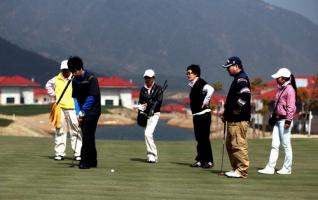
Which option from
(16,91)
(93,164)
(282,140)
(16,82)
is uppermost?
(16,82)

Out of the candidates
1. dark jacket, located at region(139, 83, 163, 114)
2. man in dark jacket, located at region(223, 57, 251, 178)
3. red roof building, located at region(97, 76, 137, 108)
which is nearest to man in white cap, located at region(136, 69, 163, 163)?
dark jacket, located at region(139, 83, 163, 114)

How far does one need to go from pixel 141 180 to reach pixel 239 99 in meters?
2.32

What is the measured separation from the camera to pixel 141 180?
36.0 feet

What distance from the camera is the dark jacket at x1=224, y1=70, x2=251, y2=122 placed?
10.9 m

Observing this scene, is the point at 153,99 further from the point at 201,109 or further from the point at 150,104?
the point at 201,109

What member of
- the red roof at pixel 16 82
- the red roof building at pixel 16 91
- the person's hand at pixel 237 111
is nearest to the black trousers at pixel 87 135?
the person's hand at pixel 237 111

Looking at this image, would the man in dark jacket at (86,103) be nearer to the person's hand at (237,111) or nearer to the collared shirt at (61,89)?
the collared shirt at (61,89)

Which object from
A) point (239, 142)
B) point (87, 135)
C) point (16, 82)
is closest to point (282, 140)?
point (239, 142)

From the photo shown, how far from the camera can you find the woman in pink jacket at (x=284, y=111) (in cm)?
1170

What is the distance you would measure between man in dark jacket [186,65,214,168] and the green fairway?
0.37 m

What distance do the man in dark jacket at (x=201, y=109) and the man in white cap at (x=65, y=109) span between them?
278cm

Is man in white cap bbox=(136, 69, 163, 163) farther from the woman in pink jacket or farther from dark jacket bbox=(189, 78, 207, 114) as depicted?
the woman in pink jacket

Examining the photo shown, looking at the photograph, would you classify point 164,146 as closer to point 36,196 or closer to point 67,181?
point 67,181

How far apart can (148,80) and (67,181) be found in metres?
3.42
